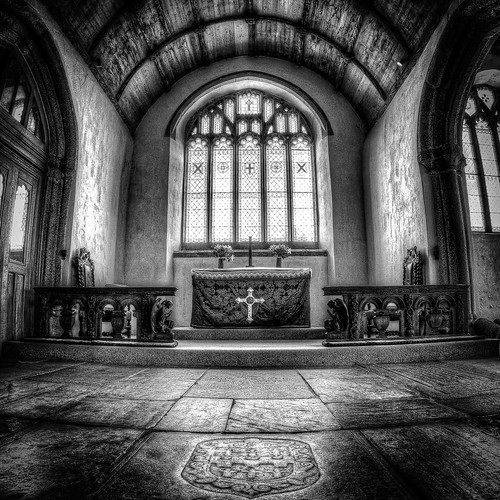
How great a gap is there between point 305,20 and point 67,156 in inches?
239

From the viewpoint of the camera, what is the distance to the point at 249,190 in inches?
383

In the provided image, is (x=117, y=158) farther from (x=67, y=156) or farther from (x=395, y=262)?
(x=395, y=262)

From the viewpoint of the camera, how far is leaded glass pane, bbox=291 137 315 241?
31.3 ft

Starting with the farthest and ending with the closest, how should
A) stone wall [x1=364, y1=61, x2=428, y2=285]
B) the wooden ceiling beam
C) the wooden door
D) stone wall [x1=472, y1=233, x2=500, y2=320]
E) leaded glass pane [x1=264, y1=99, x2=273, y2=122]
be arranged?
leaded glass pane [x1=264, y1=99, x2=273, y2=122] < the wooden ceiling beam < stone wall [x1=472, y1=233, x2=500, y2=320] < stone wall [x1=364, y1=61, x2=428, y2=285] < the wooden door

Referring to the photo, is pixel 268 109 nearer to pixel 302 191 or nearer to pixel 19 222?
pixel 302 191

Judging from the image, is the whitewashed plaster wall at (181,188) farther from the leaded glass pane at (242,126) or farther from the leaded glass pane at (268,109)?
the leaded glass pane at (242,126)

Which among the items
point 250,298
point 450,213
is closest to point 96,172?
point 250,298

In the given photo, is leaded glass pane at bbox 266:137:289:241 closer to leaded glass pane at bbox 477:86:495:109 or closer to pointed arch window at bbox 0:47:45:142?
leaded glass pane at bbox 477:86:495:109

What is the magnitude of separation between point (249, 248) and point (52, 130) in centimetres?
424

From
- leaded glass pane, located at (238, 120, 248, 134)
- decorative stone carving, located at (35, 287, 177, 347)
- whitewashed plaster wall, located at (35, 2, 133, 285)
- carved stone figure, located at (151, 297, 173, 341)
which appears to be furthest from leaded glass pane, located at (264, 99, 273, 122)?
carved stone figure, located at (151, 297, 173, 341)

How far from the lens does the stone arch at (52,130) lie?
17.6 feet

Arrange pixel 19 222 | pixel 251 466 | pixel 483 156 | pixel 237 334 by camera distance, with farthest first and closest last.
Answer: pixel 483 156
pixel 237 334
pixel 19 222
pixel 251 466

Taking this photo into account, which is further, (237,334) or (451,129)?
(451,129)

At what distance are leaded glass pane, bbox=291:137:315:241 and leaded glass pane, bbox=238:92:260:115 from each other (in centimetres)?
151
